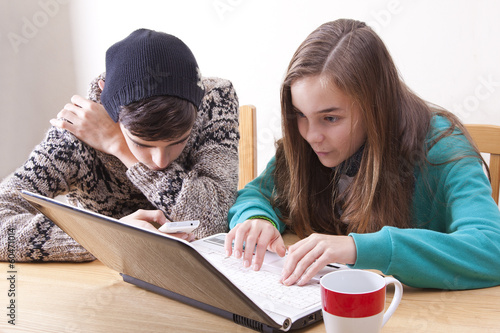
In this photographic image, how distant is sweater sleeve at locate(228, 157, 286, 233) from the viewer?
1049 mm

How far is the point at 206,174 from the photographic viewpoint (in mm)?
1227

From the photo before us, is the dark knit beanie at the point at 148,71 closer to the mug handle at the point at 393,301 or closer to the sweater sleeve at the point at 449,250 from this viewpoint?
the sweater sleeve at the point at 449,250

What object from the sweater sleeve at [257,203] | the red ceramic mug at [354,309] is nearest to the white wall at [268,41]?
the sweater sleeve at [257,203]

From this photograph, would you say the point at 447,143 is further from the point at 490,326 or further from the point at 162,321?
the point at 162,321

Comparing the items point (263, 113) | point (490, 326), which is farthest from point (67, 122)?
point (263, 113)

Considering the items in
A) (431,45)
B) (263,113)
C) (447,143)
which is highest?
(431,45)

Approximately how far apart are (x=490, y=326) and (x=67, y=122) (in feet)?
3.06

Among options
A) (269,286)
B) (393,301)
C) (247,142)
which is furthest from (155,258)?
(247,142)

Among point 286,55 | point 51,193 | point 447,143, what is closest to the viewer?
point 447,143

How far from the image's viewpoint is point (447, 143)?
3.29 feet

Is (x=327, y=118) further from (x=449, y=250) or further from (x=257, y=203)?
(x=449, y=250)

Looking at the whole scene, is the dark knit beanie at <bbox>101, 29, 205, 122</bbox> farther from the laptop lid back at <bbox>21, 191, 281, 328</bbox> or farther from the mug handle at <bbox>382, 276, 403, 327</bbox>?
the mug handle at <bbox>382, 276, 403, 327</bbox>

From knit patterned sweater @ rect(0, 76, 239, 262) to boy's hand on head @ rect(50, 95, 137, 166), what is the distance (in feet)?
0.09

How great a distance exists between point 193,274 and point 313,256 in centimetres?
22
